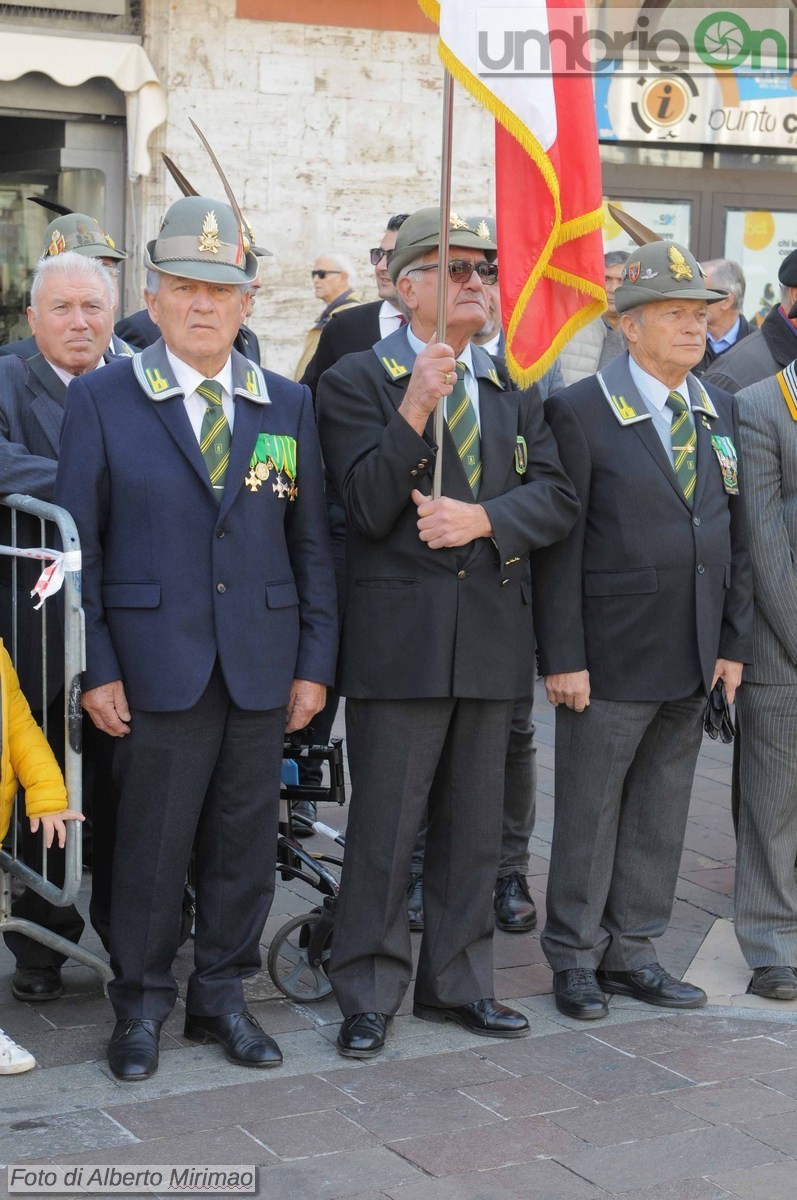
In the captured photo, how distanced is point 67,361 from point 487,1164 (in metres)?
2.51

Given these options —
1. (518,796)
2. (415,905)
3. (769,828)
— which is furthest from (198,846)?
(769,828)

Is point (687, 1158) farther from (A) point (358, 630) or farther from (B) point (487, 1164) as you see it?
(A) point (358, 630)

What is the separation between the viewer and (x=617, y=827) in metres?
4.91

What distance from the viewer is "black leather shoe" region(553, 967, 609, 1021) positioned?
15.5ft

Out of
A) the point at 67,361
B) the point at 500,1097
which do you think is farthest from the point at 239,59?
the point at 500,1097

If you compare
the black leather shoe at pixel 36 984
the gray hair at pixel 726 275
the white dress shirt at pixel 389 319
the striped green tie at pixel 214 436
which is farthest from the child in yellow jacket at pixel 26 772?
the gray hair at pixel 726 275

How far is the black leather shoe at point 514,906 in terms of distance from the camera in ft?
18.1

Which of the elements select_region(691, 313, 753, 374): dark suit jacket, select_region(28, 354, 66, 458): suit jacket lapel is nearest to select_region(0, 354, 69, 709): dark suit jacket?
select_region(28, 354, 66, 458): suit jacket lapel

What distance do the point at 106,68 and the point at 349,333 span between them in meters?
4.76

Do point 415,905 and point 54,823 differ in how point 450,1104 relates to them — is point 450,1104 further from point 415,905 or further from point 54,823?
point 415,905

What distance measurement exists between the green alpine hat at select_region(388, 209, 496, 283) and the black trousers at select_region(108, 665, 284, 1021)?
1.22m

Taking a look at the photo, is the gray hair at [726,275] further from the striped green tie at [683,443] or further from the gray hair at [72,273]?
the gray hair at [72,273]

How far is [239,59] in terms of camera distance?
10.2 meters

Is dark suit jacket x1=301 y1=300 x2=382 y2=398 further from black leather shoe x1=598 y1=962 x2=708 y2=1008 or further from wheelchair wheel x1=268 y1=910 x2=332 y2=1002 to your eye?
black leather shoe x1=598 y1=962 x2=708 y2=1008
